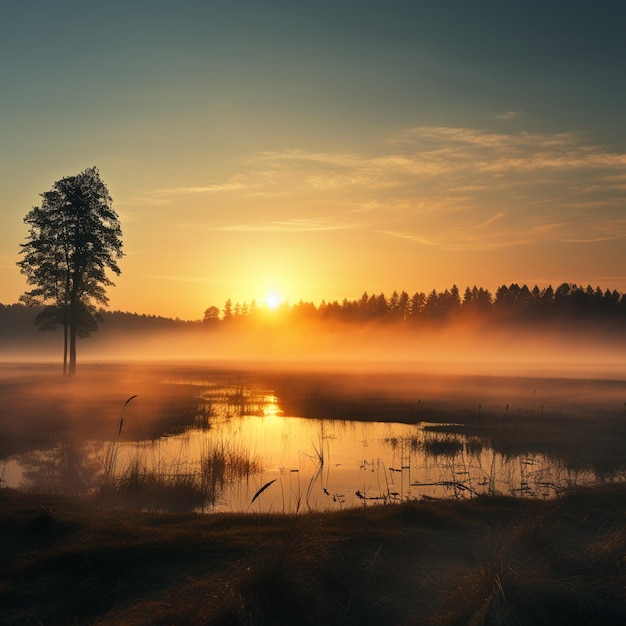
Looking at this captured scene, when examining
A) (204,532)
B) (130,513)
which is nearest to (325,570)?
(204,532)

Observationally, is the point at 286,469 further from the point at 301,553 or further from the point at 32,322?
the point at 32,322

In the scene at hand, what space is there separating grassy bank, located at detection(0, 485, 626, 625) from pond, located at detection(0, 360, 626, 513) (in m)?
2.34

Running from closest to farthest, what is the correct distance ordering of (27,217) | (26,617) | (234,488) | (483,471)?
(26,617)
(234,488)
(483,471)
(27,217)

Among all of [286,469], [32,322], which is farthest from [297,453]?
[32,322]

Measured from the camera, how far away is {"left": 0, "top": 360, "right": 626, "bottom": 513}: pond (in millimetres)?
14852

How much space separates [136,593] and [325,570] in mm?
2419

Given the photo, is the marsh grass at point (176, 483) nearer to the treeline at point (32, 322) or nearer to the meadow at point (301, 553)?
the meadow at point (301, 553)

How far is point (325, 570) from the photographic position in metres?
7.50

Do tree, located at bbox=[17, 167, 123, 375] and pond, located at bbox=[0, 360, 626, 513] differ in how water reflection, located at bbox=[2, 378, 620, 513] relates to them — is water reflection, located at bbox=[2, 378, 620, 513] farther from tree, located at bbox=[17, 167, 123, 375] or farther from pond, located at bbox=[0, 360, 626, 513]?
tree, located at bbox=[17, 167, 123, 375]

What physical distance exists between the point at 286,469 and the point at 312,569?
1060cm

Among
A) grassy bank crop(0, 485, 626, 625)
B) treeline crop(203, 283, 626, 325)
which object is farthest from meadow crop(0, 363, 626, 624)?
treeline crop(203, 283, 626, 325)

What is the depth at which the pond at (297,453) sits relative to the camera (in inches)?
585

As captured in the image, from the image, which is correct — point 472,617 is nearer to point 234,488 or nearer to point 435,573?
point 435,573

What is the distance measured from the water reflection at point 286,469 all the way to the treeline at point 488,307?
378 ft
